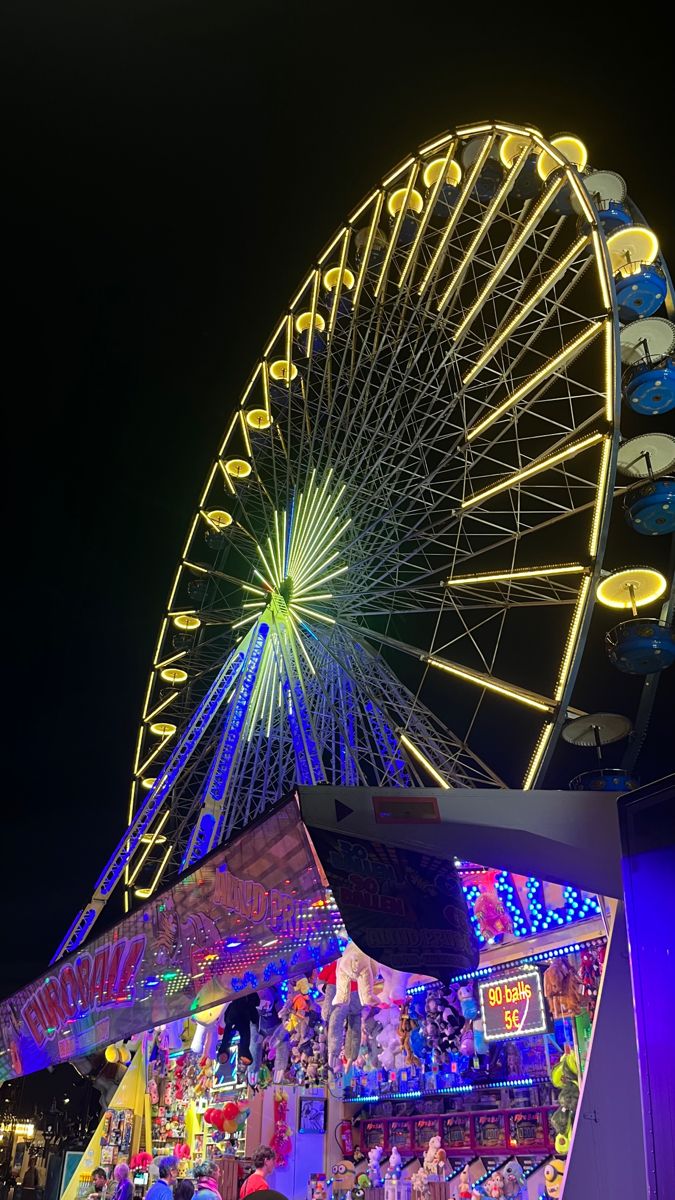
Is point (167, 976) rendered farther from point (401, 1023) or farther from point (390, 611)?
point (390, 611)

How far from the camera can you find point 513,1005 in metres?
6.95

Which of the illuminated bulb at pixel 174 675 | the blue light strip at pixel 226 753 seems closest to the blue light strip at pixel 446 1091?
the blue light strip at pixel 226 753

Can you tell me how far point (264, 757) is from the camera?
16.8 metres

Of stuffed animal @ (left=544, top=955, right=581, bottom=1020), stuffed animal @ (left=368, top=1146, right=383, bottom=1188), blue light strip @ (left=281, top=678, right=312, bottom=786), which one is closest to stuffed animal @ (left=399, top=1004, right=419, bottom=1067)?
stuffed animal @ (left=368, top=1146, right=383, bottom=1188)

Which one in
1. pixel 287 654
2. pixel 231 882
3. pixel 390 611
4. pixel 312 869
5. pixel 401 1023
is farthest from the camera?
pixel 287 654

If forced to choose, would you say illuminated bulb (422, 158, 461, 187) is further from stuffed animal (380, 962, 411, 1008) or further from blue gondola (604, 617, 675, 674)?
stuffed animal (380, 962, 411, 1008)

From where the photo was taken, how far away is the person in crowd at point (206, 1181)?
7922 mm

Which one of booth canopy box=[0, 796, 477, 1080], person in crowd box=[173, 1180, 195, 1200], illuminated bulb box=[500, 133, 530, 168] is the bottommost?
person in crowd box=[173, 1180, 195, 1200]

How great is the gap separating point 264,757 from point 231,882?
1059 cm

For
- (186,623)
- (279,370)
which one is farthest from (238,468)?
(186,623)

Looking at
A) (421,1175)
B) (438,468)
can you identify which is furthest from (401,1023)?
(438,468)

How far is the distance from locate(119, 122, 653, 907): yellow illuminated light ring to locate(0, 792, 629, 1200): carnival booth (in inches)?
148

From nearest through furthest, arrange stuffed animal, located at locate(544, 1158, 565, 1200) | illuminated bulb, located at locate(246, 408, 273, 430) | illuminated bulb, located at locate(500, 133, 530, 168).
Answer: stuffed animal, located at locate(544, 1158, 565, 1200) < illuminated bulb, located at locate(500, 133, 530, 168) < illuminated bulb, located at locate(246, 408, 273, 430)

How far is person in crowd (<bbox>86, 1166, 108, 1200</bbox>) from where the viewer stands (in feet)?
40.1
